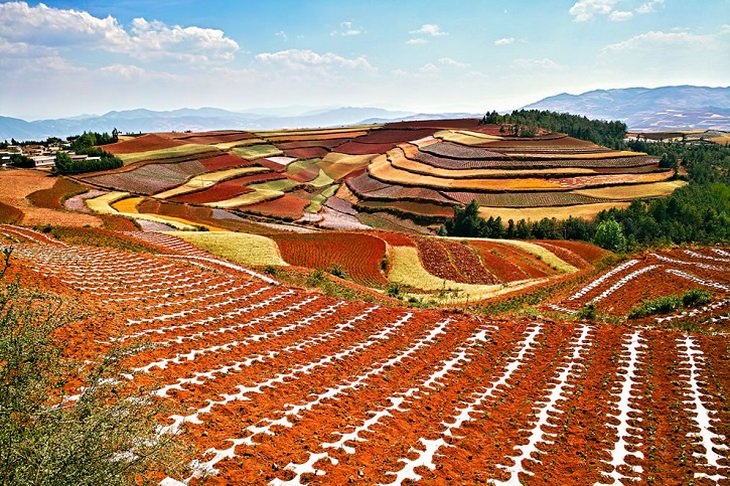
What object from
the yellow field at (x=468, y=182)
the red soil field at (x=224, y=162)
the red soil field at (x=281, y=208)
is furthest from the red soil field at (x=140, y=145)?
the yellow field at (x=468, y=182)

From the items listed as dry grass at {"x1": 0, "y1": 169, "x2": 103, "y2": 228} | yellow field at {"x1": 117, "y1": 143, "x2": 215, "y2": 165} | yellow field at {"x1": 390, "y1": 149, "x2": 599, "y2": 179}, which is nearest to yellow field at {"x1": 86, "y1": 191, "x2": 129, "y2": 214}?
dry grass at {"x1": 0, "y1": 169, "x2": 103, "y2": 228}

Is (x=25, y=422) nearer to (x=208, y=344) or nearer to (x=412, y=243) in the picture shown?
(x=208, y=344)

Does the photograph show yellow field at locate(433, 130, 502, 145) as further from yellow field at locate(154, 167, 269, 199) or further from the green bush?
the green bush

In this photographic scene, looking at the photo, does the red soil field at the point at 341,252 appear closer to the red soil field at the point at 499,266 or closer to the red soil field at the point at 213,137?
the red soil field at the point at 499,266

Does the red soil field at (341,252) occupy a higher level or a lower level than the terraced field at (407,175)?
lower

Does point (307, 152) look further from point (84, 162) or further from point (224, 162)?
point (84, 162)

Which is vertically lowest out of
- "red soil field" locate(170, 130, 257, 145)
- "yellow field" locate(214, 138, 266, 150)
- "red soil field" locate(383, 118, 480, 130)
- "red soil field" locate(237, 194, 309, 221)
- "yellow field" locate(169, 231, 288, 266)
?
"red soil field" locate(237, 194, 309, 221)
